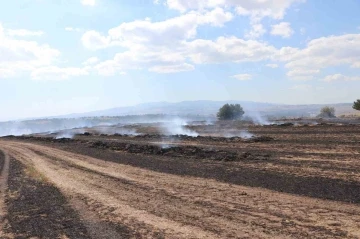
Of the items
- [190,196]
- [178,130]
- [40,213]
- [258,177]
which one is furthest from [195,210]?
[178,130]

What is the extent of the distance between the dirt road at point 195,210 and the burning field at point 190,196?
1.1 inches

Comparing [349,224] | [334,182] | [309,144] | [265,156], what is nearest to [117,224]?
[349,224]

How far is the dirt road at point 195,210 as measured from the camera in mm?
8375

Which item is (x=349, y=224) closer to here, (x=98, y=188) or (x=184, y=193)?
(x=184, y=193)

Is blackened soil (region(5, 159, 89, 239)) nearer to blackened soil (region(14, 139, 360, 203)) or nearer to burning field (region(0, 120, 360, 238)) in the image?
burning field (region(0, 120, 360, 238))

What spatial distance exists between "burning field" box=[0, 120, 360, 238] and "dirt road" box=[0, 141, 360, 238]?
0.09ft

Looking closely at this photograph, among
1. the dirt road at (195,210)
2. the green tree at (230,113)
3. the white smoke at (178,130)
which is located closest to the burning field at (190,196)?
the dirt road at (195,210)

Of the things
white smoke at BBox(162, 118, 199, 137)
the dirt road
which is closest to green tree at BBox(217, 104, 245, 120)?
white smoke at BBox(162, 118, 199, 137)

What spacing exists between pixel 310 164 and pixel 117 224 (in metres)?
11.7

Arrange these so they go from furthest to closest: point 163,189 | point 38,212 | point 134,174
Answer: point 134,174 < point 163,189 < point 38,212

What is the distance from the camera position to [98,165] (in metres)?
20.8

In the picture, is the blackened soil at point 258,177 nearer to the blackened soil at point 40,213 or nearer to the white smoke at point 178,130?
the blackened soil at point 40,213

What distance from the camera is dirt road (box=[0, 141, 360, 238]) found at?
330 inches

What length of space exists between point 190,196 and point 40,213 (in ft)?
16.2
